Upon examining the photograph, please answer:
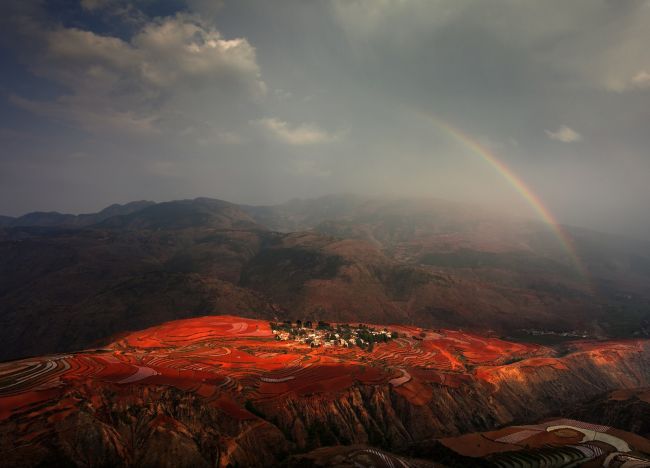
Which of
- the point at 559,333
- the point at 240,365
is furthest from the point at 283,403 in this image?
the point at 559,333

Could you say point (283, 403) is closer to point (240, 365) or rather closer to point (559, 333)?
point (240, 365)

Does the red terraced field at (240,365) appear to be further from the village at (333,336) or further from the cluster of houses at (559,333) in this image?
the cluster of houses at (559,333)

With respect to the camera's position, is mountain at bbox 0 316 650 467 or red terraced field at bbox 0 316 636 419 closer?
mountain at bbox 0 316 650 467

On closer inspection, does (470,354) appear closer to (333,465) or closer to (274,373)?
(274,373)

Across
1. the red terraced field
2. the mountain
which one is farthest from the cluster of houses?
the mountain

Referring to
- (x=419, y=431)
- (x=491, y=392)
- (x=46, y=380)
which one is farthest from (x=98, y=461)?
(x=491, y=392)

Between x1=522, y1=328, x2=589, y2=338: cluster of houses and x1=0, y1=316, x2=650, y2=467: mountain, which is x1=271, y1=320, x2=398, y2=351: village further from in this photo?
x1=522, y1=328, x2=589, y2=338: cluster of houses

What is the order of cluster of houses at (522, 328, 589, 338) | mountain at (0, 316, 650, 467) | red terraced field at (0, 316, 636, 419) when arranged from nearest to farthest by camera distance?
1. mountain at (0, 316, 650, 467)
2. red terraced field at (0, 316, 636, 419)
3. cluster of houses at (522, 328, 589, 338)
